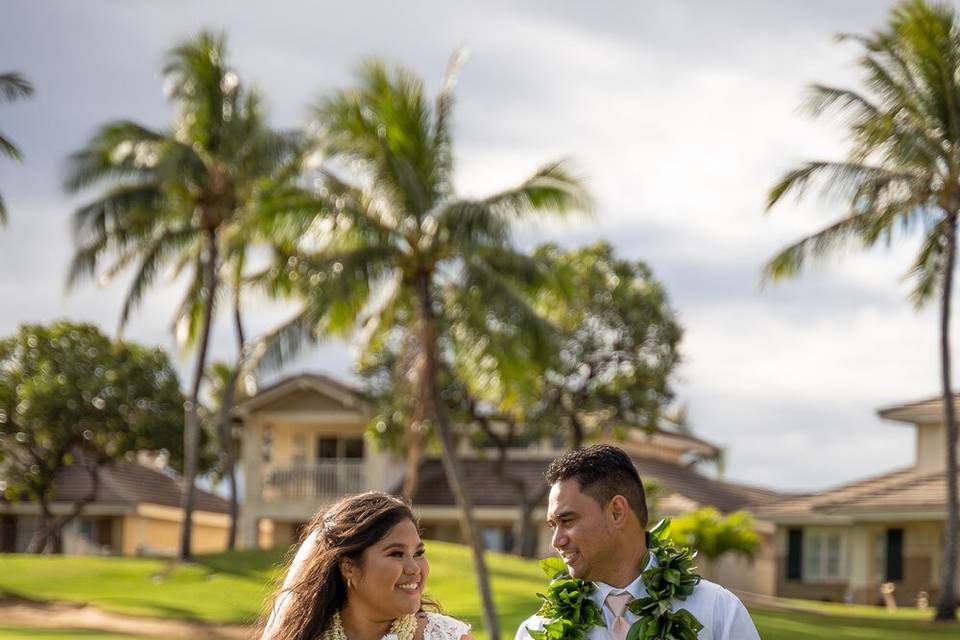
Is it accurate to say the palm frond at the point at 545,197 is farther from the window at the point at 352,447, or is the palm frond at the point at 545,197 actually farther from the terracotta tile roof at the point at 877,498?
the window at the point at 352,447

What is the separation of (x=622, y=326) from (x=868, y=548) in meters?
8.55

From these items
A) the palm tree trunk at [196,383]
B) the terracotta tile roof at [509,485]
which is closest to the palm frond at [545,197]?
the palm tree trunk at [196,383]

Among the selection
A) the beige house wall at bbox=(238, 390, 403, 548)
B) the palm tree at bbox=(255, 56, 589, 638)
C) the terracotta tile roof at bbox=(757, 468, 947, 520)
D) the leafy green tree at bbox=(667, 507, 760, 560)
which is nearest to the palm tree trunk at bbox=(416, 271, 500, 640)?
the palm tree at bbox=(255, 56, 589, 638)

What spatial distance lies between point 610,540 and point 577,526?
0.14 meters

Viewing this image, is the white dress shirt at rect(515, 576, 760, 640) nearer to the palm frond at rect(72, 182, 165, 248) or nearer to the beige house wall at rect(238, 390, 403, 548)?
the palm frond at rect(72, 182, 165, 248)

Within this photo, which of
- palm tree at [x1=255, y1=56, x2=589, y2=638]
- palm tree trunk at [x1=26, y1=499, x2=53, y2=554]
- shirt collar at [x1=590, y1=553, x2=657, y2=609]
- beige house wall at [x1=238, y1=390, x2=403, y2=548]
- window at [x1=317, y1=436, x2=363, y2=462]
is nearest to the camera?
shirt collar at [x1=590, y1=553, x2=657, y2=609]

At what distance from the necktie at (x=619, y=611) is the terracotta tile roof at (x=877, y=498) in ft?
115

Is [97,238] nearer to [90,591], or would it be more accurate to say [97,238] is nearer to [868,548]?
[90,591]

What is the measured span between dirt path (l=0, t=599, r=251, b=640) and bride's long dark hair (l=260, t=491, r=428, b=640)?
72.5 ft

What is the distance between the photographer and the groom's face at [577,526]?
5.42m

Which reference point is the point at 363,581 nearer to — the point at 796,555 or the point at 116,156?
the point at 116,156

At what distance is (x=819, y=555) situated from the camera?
149ft

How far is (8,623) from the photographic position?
94.5 feet

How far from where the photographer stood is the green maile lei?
544 cm
